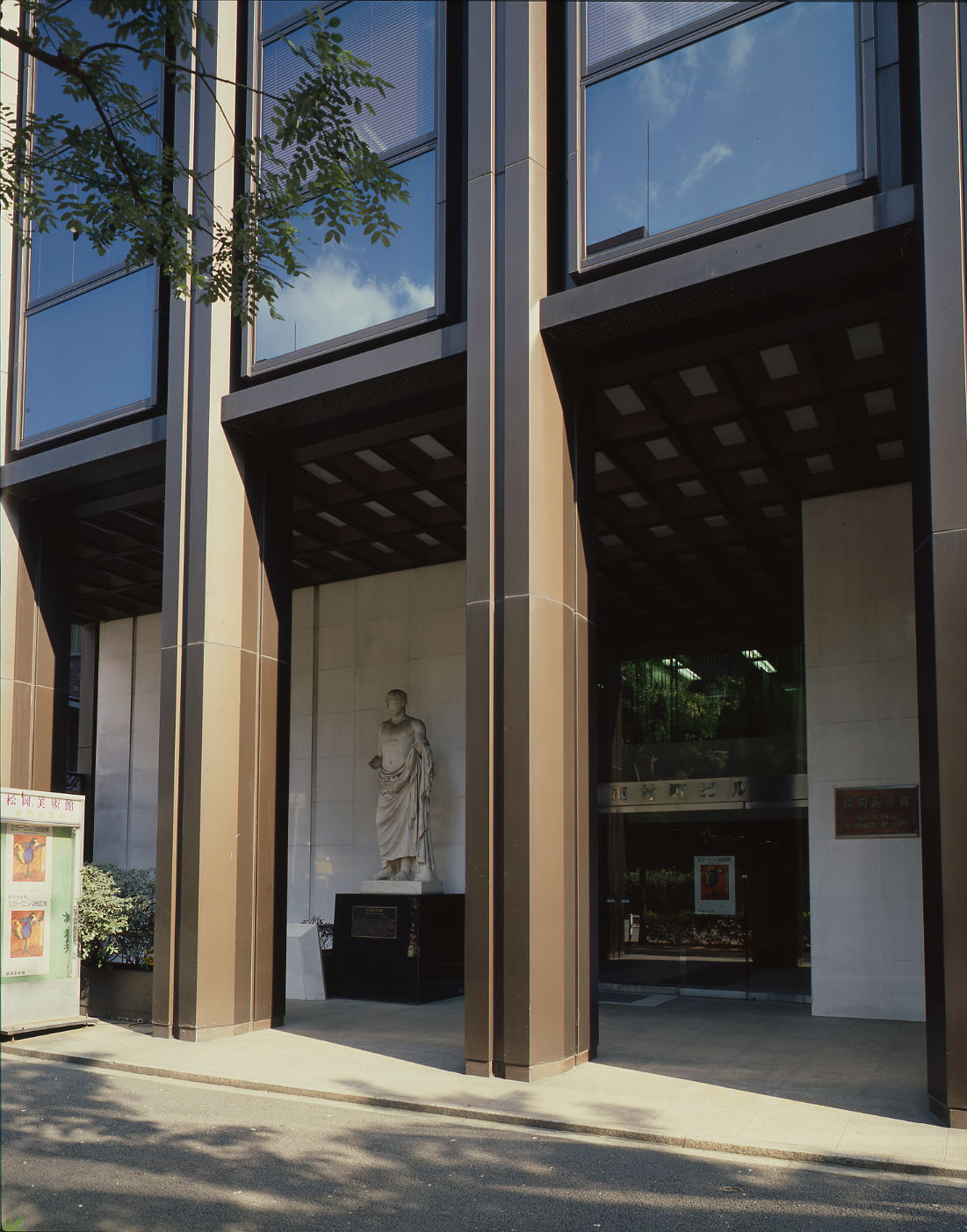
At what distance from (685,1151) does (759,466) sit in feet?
27.9

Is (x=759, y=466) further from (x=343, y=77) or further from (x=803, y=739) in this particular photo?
(x=343, y=77)

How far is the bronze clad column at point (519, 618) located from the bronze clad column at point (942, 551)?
3.05 metres

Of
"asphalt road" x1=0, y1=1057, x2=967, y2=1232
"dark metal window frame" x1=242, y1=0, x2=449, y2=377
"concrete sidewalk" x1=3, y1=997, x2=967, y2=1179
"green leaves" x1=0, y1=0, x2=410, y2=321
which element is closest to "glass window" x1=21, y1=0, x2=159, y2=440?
"dark metal window frame" x1=242, y1=0, x2=449, y2=377

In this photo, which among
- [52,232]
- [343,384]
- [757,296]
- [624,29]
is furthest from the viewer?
[52,232]

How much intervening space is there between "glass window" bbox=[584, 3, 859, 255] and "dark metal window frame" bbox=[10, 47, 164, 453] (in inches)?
231

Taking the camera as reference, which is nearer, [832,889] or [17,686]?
[832,889]

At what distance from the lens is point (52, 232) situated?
14.3 metres

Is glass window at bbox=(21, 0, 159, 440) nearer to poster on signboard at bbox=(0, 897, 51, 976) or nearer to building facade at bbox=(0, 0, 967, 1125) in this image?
→ building facade at bbox=(0, 0, 967, 1125)

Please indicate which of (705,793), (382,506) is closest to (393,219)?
(382,506)

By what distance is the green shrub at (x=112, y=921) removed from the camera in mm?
A: 12430

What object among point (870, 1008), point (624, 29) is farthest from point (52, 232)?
point (870, 1008)

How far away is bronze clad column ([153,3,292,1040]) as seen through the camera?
11508mm

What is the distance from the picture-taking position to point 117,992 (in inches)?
499

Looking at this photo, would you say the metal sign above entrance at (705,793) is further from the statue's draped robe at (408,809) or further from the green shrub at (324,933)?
the green shrub at (324,933)
